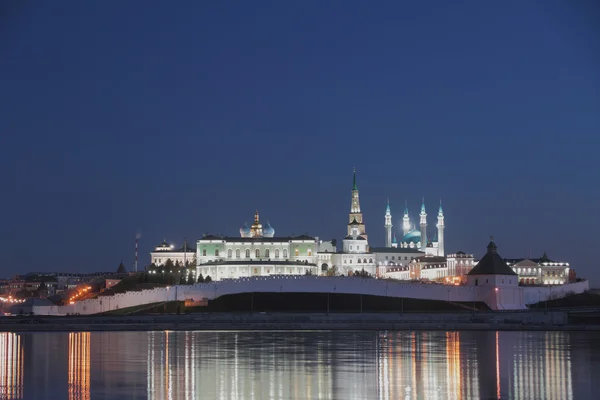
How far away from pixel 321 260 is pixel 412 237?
32124mm

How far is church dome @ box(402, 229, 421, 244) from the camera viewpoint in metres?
155

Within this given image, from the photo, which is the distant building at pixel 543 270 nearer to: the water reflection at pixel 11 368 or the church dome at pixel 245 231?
the church dome at pixel 245 231

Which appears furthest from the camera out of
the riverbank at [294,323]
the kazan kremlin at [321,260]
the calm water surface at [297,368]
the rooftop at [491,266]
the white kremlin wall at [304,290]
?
the kazan kremlin at [321,260]

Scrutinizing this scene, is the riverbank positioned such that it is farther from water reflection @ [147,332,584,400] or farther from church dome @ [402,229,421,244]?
church dome @ [402,229,421,244]

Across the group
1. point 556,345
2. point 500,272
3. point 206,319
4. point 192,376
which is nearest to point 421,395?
point 192,376

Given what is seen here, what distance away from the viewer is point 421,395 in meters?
23.3

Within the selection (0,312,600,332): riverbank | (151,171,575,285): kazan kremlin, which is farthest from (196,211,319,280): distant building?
(0,312,600,332): riverbank

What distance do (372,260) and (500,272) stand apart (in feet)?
155

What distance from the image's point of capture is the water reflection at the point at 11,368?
77.9ft

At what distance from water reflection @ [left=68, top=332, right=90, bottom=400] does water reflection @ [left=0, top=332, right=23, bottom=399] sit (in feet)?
4.29

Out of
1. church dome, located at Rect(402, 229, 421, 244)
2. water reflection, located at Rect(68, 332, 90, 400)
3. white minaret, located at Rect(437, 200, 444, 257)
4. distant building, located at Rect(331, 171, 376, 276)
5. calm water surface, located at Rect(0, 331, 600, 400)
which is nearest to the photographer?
water reflection, located at Rect(68, 332, 90, 400)

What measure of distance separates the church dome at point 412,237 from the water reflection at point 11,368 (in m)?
114

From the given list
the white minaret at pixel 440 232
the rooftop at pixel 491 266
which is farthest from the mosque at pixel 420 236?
the rooftop at pixel 491 266

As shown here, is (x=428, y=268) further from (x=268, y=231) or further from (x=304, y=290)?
(x=304, y=290)
